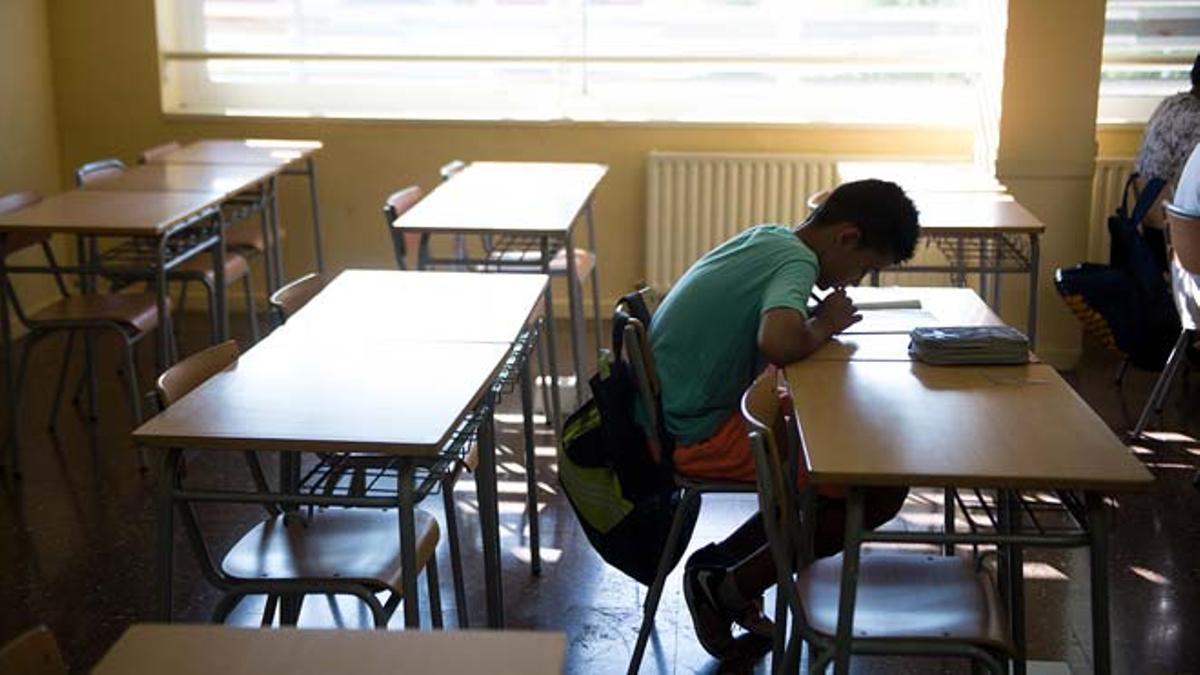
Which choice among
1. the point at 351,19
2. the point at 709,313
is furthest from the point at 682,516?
the point at 351,19

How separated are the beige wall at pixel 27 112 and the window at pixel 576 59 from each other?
A: 0.48 metres

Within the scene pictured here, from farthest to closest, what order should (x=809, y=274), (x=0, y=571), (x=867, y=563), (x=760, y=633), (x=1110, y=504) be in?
(x=1110, y=504), (x=0, y=571), (x=760, y=633), (x=809, y=274), (x=867, y=563)

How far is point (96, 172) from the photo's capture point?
17.7 feet

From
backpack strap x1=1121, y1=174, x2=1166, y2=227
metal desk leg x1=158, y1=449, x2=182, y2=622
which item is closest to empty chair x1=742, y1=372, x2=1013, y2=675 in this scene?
metal desk leg x1=158, y1=449, x2=182, y2=622

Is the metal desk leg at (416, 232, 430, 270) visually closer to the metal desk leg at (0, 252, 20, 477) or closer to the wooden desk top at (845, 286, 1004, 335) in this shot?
the metal desk leg at (0, 252, 20, 477)

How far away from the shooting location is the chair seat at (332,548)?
283cm

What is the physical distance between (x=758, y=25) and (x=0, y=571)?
393 cm

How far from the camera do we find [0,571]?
13.0ft

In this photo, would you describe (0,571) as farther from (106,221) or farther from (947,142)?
(947,142)

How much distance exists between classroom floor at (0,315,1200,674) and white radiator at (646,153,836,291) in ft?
5.85

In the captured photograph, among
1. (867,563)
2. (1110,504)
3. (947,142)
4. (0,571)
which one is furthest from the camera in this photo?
(947,142)

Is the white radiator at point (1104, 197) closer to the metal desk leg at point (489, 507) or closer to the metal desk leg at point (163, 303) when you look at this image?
the metal desk leg at point (163, 303)

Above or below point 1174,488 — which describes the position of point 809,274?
above

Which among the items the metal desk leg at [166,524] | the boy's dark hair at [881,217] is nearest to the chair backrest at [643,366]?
the boy's dark hair at [881,217]
